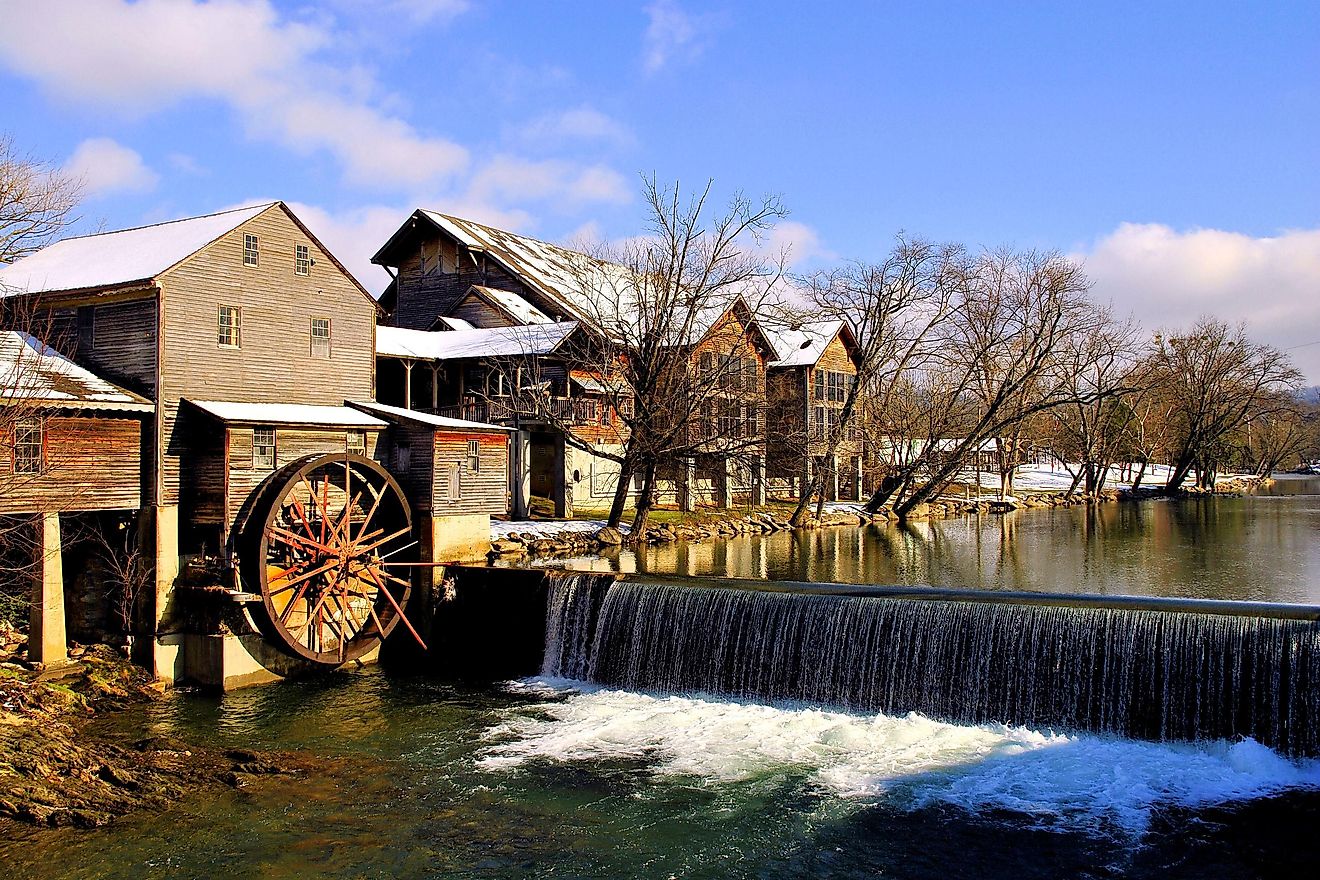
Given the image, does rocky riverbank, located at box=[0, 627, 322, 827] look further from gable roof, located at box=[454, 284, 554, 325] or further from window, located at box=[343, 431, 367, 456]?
gable roof, located at box=[454, 284, 554, 325]

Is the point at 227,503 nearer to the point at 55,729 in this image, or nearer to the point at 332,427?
the point at 332,427

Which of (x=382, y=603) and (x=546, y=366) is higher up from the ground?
(x=546, y=366)

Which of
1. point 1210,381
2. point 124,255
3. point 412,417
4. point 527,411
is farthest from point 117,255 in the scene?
point 1210,381

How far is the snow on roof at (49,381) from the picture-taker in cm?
1773

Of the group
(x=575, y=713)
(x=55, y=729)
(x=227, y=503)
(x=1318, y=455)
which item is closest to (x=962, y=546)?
(x=575, y=713)

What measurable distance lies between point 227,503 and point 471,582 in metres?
5.06

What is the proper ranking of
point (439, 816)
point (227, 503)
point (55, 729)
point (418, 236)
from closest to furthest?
point (439, 816)
point (55, 729)
point (227, 503)
point (418, 236)

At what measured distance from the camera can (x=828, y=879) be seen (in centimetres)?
1102

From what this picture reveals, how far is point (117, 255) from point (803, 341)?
33.0 meters

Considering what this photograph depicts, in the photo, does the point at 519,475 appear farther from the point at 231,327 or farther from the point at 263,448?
the point at 231,327

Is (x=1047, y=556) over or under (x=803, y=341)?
under

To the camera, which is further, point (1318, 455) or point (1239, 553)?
point (1318, 455)

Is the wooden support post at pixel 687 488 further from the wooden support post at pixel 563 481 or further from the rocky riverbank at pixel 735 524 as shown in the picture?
the wooden support post at pixel 563 481

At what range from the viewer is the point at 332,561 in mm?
20891
